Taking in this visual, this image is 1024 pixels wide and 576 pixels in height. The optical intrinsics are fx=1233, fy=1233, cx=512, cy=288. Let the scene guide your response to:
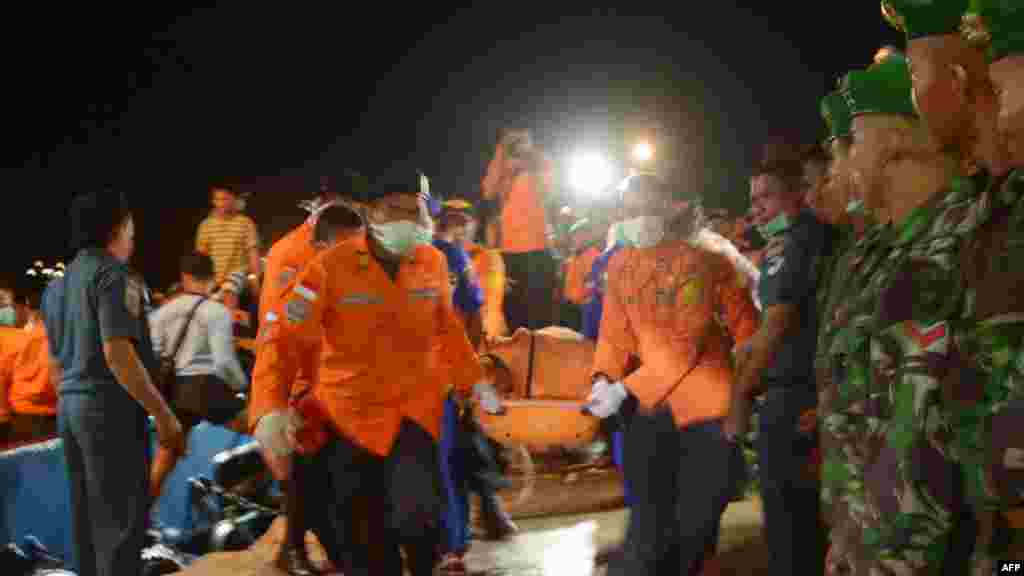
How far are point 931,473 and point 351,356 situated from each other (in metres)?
3.42

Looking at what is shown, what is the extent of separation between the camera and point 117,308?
6328mm

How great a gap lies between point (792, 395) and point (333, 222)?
9.79 feet

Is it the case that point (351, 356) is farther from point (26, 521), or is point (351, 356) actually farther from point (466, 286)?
point (26, 521)

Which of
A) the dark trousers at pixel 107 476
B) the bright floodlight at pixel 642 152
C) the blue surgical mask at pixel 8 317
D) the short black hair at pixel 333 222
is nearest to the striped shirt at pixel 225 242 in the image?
the blue surgical mask at pixel 8 317

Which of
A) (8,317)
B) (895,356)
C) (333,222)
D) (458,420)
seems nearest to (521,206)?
(458,420)

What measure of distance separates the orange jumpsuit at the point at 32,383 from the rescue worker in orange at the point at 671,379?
5.78 m

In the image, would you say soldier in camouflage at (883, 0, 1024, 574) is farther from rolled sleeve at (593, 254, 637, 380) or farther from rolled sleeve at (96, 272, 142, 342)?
rolled sleeve at (96, 272, 142, 342)

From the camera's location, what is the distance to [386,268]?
18.6 feet

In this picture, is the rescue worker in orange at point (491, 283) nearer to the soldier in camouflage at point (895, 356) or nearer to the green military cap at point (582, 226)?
the green military cap at point (582, 226)

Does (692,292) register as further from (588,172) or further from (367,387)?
(588,172)

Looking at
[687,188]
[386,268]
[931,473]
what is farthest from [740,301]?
[931,473]

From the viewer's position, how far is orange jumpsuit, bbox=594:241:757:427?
6.12 meters

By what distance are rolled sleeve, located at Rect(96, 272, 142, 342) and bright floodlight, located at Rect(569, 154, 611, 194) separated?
13.4m

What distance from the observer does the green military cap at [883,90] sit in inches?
127
